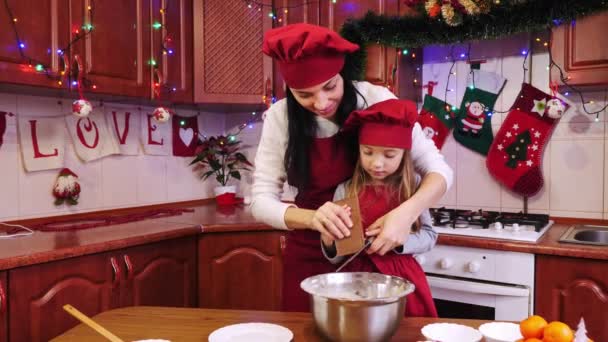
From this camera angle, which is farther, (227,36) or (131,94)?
(227,36)

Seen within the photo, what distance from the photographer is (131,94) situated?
2.13 meters

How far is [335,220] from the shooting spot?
101cm

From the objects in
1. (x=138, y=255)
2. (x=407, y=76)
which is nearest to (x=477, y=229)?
(x=407, y=76)

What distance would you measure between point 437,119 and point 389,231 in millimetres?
1552

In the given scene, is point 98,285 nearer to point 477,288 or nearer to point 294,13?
point 477,288

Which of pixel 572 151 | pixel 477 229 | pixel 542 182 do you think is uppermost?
pixel 572 151

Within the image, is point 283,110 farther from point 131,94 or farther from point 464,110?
point 464,110

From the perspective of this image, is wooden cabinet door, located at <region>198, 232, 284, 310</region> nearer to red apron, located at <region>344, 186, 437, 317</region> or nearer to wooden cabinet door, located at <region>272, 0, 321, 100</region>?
wooden cabinet door, located at <region>272, 0, 321, 100</region>

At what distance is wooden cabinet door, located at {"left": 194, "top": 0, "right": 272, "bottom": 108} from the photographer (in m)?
2.41

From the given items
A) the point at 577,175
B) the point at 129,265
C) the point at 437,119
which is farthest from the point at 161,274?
the point at 577,175

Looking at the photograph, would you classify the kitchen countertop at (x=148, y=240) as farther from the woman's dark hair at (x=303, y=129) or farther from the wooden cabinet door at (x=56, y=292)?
the woman's dark hair at (x=303, y=129)

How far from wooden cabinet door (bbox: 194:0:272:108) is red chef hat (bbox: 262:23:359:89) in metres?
1.36

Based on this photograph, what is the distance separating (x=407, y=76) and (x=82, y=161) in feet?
5.01

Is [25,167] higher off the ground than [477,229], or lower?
higher
